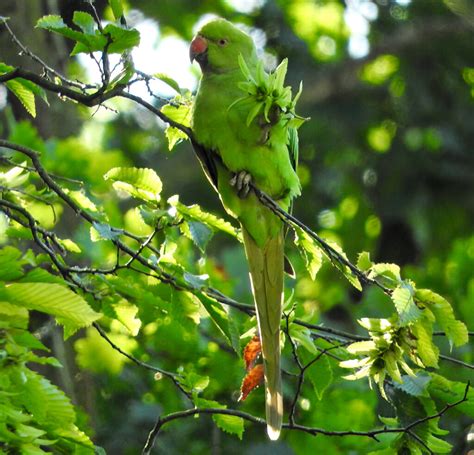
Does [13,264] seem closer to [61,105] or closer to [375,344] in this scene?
[375,344]

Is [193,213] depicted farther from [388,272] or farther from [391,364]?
[391,364]

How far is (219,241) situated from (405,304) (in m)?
7.47

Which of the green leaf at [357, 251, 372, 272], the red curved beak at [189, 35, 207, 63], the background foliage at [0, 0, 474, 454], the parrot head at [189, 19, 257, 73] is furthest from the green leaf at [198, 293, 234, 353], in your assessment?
the red curved beak at [189, 35, 207, 63]

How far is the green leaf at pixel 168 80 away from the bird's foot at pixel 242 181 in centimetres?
51

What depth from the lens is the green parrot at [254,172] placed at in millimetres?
3988

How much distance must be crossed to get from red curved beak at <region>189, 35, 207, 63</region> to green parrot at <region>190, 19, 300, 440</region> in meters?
0.01

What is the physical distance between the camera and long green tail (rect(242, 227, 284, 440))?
155 inches

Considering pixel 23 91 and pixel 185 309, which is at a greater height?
pixel 23 91

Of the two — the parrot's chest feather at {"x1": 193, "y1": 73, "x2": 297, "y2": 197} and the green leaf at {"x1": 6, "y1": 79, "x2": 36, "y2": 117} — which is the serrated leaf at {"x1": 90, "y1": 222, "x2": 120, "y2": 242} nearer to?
the green leaf at {"x1": 6, "y1": 79, "x2": 36, "y2": 117}

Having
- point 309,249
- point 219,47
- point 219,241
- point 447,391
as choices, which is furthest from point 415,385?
point 219,241

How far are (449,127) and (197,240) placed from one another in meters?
8.61

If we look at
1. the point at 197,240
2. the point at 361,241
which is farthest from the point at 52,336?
the point at 361,241

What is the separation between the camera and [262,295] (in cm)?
420

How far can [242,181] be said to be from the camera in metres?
4.18
